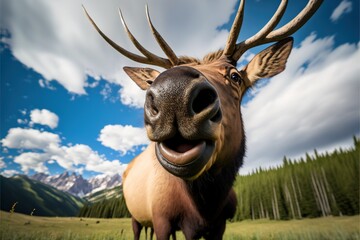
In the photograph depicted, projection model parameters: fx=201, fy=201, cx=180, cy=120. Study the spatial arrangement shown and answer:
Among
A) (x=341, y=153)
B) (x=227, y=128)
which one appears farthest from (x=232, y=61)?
(x=341, y=153)

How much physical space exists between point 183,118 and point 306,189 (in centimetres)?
7194

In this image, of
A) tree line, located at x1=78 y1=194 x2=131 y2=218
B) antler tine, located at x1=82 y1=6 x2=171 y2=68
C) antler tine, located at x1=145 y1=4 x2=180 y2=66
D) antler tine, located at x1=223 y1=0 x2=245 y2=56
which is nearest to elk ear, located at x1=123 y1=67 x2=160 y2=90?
antler tine, located at x1=82 y1=6 x2=171 y2=68

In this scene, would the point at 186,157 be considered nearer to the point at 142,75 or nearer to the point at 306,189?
the point at 142,75

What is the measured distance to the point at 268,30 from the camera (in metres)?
3.64

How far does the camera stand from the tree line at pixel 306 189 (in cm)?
5444

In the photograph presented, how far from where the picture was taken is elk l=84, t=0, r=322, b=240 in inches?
62.9

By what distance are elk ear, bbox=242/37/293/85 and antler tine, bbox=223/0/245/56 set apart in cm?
52

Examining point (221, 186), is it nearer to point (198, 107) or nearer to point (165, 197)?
point (165, 197)

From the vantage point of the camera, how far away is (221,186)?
302cm

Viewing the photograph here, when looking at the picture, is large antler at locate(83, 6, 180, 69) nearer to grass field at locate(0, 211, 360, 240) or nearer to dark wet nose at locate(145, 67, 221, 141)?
dark wet nose at locate(145, 67, 221, 141)

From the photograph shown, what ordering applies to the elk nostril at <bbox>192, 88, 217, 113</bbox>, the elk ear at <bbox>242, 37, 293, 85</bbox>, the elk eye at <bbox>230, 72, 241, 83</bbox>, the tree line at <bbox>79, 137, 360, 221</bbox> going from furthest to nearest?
1. the tree line at <bbox>79, 137, 360, 221</bbox>
2. the elk ear at <bbox>242, 37, 293, 85</bbox>
3. the elk eye at <bbox>230, 72, 241, 83</bbox>
4. the elk nostril at <bbox>192, 88, 217, 113</bbox>

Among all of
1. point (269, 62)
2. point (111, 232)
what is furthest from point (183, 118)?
point (111, 232)

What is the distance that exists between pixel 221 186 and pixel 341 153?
7849cm

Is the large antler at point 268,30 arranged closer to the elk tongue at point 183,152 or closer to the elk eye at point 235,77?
the elk eye at point 235,77
